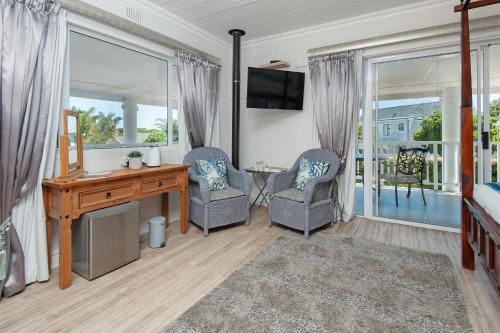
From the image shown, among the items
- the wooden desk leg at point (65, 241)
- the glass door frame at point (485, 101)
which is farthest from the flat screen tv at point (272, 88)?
the wooden desk leg at point (65, 241)

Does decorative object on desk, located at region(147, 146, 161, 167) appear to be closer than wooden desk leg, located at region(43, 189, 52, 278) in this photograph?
No

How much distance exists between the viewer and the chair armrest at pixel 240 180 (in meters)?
3.22

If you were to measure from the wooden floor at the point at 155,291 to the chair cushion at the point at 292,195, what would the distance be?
532 mm

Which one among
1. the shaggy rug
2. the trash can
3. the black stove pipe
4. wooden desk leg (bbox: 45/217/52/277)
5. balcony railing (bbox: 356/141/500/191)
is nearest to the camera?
the shaggy rug

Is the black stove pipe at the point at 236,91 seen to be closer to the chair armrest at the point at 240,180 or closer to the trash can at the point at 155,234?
the chair armrest at the point at 240,180

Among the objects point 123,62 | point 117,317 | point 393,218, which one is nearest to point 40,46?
point 123,62

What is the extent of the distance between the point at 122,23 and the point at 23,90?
46.3 inches

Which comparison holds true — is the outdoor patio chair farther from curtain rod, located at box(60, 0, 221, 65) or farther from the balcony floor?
curtain rod, located at box(60, 0, 221, 65)

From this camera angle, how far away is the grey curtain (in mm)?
3379

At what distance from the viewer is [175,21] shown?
3352mm

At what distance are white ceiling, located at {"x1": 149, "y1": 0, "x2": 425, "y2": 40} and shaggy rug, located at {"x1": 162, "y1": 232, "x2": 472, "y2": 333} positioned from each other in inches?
104

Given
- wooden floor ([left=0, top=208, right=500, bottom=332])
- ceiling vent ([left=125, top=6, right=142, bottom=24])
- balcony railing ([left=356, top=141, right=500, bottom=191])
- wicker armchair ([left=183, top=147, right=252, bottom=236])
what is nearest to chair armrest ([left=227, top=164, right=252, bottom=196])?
wicker armchair ([left=183, top=147, right=252, bottom=236])

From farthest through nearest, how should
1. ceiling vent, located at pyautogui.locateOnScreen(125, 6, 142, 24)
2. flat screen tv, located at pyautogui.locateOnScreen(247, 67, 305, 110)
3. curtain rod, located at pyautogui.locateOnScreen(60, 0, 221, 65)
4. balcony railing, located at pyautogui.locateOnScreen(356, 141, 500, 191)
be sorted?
flat screen tv, located at pyautogui.locateOnScreen(247, 67, 305, 110)
balcony railing, located at pyautogui.locateOnScreen(356, 141, 500, 191)
ceiling vent, located at pyautogui.locateOnScreen(125, 6, 142, 24)
curtain rod, located at pyautogui.locateOnScreen(60, 0, 221, 65)

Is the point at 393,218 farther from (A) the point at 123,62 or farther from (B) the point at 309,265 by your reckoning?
(A) the point at 123,62
